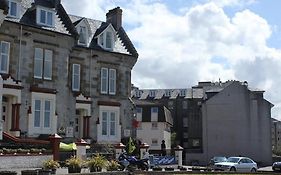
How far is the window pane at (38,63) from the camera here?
37.9 m

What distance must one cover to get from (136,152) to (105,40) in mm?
11432

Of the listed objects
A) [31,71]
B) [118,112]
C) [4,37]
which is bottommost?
[118,112]

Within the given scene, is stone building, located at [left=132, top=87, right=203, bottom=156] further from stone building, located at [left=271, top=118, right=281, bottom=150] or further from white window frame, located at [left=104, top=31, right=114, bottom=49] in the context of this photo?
white window frame, located at [left=104, top=31, right=114, bottom=49]

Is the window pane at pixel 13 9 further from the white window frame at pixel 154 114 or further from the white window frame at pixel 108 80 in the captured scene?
the white window frame at pixel 154 114

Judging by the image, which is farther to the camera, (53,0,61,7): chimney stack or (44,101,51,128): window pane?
(53,0,61,7): chimney stack

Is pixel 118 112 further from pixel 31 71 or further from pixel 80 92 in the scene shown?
pixel 31 71

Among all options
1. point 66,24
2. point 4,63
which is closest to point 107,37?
point 66,24

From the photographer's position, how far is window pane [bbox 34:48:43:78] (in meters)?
37.9

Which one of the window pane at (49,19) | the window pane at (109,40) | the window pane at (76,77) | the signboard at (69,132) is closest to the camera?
the window pane at (49,19)

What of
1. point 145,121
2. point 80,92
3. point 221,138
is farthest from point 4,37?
point 145,121

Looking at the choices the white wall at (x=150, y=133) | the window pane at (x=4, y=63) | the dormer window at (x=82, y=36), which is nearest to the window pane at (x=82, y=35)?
the dormer window at (x=82, y=36)

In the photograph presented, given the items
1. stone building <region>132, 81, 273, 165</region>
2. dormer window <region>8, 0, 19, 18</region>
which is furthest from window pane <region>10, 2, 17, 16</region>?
stone building <region>132, 81, 273, 165</region>

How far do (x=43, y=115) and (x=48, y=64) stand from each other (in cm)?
430

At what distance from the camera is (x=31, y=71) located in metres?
37.4
